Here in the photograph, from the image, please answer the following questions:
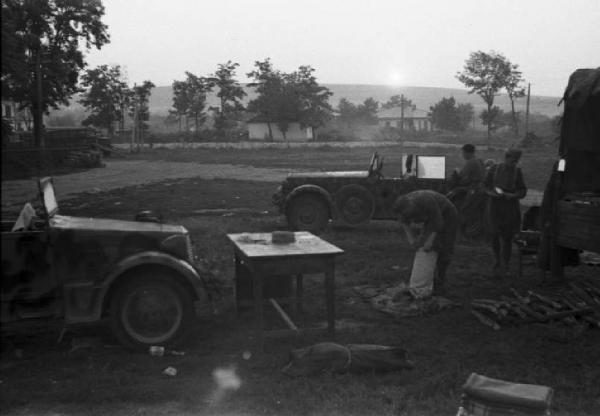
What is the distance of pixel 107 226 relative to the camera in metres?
5.91

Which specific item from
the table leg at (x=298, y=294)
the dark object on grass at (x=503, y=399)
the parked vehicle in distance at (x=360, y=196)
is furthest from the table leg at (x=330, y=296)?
the parked vehicle in distance at (x=360, y=196)

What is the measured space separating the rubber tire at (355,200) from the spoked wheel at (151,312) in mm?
7410

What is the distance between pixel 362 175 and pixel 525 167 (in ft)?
57.3

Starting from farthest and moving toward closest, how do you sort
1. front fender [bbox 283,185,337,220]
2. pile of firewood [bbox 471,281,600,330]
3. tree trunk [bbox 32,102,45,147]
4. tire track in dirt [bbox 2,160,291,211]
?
1. tree trunk [bbox 32,102,45,147]
2. tire track in dirt [bbox 2,160,291,211]
3. front fender [bbox 283,185,337,220]
4. pile of firewood [bbox 471,281,600,330]

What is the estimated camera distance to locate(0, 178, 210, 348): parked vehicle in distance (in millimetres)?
5426

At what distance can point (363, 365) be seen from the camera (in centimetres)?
523

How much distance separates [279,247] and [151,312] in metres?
1.32

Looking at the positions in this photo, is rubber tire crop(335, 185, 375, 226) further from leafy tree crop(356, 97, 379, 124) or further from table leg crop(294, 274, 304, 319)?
leafy tree crop(356, 97, 379, 124)

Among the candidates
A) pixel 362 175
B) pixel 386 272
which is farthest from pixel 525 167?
pixel 386 272

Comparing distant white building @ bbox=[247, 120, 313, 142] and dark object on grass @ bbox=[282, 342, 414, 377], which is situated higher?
distant white building @ bbox=[247, 120, 313, 142]

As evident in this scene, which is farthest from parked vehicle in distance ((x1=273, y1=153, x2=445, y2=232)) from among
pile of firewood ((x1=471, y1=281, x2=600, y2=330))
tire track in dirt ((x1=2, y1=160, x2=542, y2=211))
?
tire track in dirt ((x1=2, y1=160, x2=542, y2=211))

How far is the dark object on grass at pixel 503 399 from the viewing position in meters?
3.08

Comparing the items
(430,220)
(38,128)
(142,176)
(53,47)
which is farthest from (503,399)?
(53,47)

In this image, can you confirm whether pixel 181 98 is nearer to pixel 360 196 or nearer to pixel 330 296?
pixel 360 196
